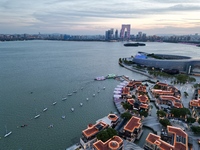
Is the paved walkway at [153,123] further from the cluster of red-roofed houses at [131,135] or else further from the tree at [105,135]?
the tree at [105,135]

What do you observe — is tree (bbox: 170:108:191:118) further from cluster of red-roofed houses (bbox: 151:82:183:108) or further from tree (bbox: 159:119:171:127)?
tree (bbox: 159:119:171:127)

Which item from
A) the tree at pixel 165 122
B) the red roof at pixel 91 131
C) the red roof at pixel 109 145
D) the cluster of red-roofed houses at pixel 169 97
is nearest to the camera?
the red roof at pixel 109 145

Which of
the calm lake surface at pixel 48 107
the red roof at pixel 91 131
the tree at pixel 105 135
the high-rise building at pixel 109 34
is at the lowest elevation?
the calm lake surface at pixel 48 107

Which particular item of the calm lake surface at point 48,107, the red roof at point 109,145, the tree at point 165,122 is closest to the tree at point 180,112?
the tree at point 165,122

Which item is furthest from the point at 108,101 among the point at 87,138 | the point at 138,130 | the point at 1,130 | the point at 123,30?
the point at 123,30

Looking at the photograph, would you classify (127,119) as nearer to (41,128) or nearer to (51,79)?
(41,128)

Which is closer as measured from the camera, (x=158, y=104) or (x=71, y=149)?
(x=71, y=149)

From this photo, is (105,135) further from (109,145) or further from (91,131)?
(91,131)

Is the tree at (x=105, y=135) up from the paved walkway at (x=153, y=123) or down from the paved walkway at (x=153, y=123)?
up

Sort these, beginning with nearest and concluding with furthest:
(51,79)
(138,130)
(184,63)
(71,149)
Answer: (71,149) < (138,130) < (51,79) < (184,63)

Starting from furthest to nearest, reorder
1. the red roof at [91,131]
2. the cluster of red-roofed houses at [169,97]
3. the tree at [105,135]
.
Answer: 1. the cluster of red-roofed houses at [169,97]
2. the red roof at [91,131]
3. the tree at [105,135]

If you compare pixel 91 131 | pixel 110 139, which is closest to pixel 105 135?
pixel 110 139
